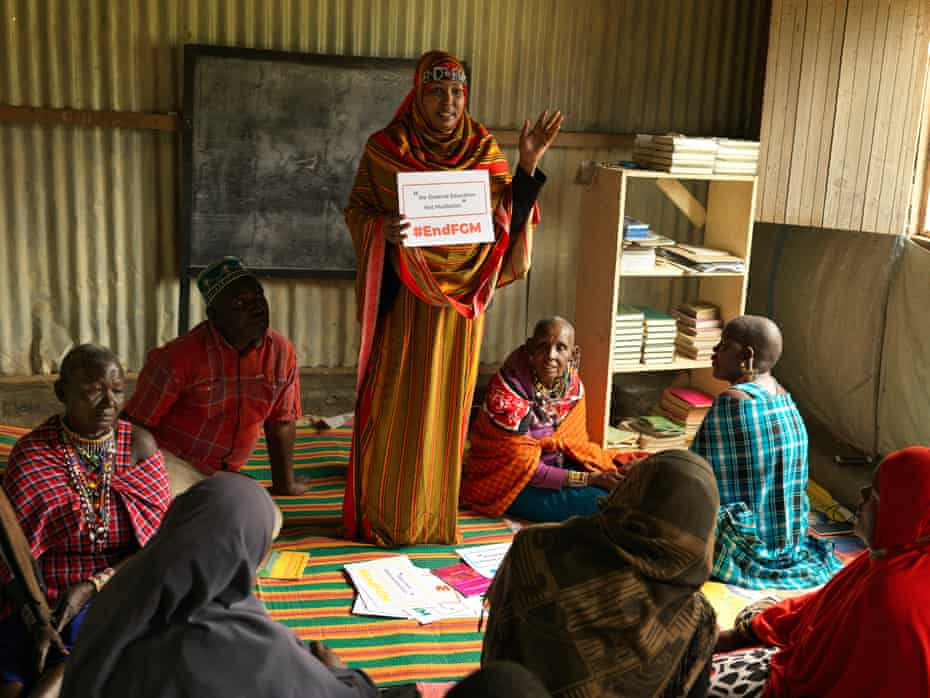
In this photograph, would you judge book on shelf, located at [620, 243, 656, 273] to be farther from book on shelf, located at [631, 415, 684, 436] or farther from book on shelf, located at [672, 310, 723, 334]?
book on shelf, located at [631, 415, 684, 436]

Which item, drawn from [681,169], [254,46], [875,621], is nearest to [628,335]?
[681,169]

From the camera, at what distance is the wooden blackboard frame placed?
544 centimetres

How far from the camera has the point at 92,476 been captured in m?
3.12

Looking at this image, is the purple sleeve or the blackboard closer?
the purple sleeve

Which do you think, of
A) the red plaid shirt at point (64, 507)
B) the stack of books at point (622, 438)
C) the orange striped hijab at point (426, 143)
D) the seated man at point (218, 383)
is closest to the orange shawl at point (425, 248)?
the orange striped hijab at point (426, 143)

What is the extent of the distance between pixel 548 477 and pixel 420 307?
113cm

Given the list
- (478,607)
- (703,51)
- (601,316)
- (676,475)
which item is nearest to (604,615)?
(676,475)

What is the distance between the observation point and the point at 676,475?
86.4 inches

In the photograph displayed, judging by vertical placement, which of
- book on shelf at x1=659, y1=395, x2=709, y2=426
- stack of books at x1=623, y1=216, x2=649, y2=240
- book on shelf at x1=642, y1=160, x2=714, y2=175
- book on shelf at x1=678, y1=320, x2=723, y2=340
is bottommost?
book on shelf at x1=659, y1=395, x2=709, y2=426

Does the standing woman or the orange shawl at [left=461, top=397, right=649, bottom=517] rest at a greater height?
the standing woman

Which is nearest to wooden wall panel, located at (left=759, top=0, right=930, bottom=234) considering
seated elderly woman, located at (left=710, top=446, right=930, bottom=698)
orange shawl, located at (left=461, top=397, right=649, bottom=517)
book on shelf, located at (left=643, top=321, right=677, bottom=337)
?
book on shelf, located at (left=643, top=321, right=677, bottom=337)

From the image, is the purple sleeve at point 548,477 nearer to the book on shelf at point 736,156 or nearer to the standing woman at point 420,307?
the standing woman at point 420,307

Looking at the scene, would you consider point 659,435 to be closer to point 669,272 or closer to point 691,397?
point 691,397

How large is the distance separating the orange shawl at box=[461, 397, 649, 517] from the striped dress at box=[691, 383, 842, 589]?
814 mm
